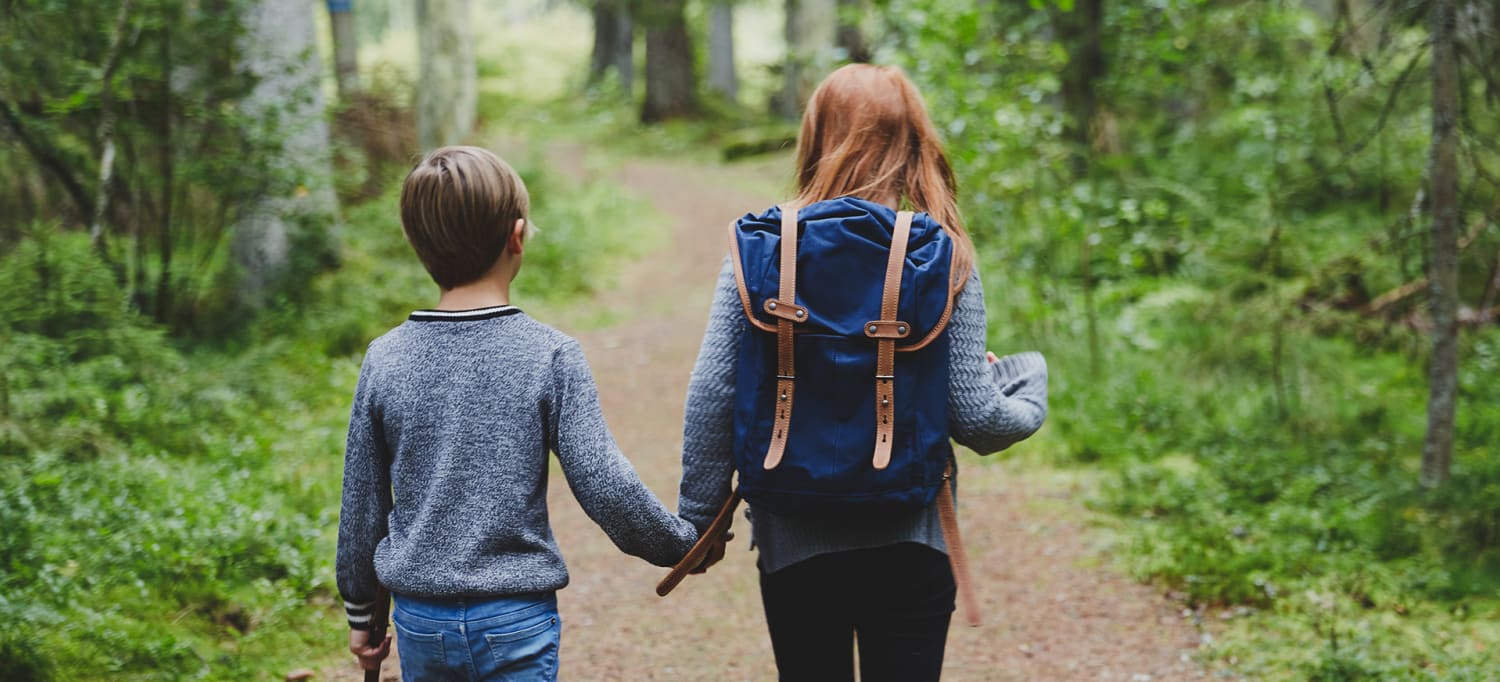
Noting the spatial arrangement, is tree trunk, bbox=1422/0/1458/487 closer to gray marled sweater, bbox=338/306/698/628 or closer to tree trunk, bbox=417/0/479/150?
gray marled sweater, bbox=338/306/698/628

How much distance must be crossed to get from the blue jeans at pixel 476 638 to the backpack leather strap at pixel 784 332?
1.97 ft

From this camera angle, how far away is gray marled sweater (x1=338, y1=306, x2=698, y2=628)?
231 cm

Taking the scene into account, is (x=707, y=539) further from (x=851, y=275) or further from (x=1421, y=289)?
(x=1421, y=289)

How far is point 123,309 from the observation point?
7340 mm

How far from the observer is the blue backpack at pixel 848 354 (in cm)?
229

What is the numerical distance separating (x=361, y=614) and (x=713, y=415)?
36.3 inches

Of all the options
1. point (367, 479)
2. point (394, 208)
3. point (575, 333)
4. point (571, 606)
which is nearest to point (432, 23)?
point (394, 208)

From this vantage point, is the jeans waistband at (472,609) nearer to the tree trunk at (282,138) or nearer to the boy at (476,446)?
the boy at (476,446)

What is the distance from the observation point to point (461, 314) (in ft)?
7.73

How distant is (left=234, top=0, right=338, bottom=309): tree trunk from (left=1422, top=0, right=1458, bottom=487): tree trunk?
24.3 ft

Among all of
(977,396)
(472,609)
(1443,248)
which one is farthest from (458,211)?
(1443,248)

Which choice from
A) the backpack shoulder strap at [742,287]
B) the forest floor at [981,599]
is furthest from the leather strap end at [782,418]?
the forest floor at [981,599]

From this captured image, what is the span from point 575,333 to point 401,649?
8.30 m

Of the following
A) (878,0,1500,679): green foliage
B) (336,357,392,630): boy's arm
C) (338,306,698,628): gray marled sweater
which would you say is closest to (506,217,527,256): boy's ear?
(338,306,698,628): gray marled sweater
